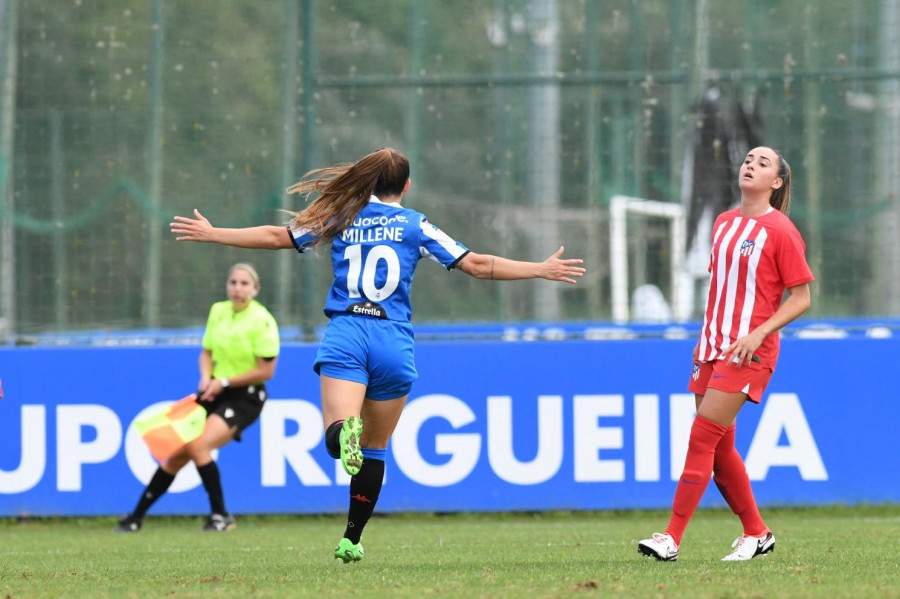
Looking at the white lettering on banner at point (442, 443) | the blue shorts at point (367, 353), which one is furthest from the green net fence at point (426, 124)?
the blue shorts at point (367, 353)

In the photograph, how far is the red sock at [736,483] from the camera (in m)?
6.94

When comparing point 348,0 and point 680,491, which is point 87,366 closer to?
point 348,0

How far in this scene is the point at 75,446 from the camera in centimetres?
1083

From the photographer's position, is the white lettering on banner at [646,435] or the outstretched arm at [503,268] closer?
the outstretched arm at [503,268]

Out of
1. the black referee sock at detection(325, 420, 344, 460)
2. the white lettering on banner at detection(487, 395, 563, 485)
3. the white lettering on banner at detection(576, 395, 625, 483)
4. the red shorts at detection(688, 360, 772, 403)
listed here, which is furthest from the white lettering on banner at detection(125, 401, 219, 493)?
the red shorts at detection(688, 360, 772, 403)

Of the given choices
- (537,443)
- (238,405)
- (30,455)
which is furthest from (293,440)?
(30,455)

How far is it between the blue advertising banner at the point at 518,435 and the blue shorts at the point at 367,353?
4.40m

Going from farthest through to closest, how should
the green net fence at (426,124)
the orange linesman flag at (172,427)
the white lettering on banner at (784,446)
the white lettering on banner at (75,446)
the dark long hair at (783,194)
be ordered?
the green net fence at (426,124) < the white lettering on banner at (75,446) < the white lettering on banner at (784,446) < the orange linesman flag at (172,427) < the dark long hair at (783,194)

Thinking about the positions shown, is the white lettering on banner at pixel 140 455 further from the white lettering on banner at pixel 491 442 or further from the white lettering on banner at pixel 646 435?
the white lettering on banner at pixel 646 435

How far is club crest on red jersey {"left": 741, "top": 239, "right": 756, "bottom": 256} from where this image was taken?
6621 mm

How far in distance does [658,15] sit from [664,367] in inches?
111

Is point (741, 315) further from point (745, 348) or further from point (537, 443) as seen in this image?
point (537, 443)

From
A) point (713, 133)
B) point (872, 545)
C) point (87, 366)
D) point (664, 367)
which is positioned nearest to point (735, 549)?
point (872, 545)

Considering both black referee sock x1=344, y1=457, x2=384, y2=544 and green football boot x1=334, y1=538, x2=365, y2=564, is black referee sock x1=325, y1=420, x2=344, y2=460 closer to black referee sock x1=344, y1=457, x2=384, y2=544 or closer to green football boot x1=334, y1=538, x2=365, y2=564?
black referee sock x1=344, y1=457, x2=384, y2=544
